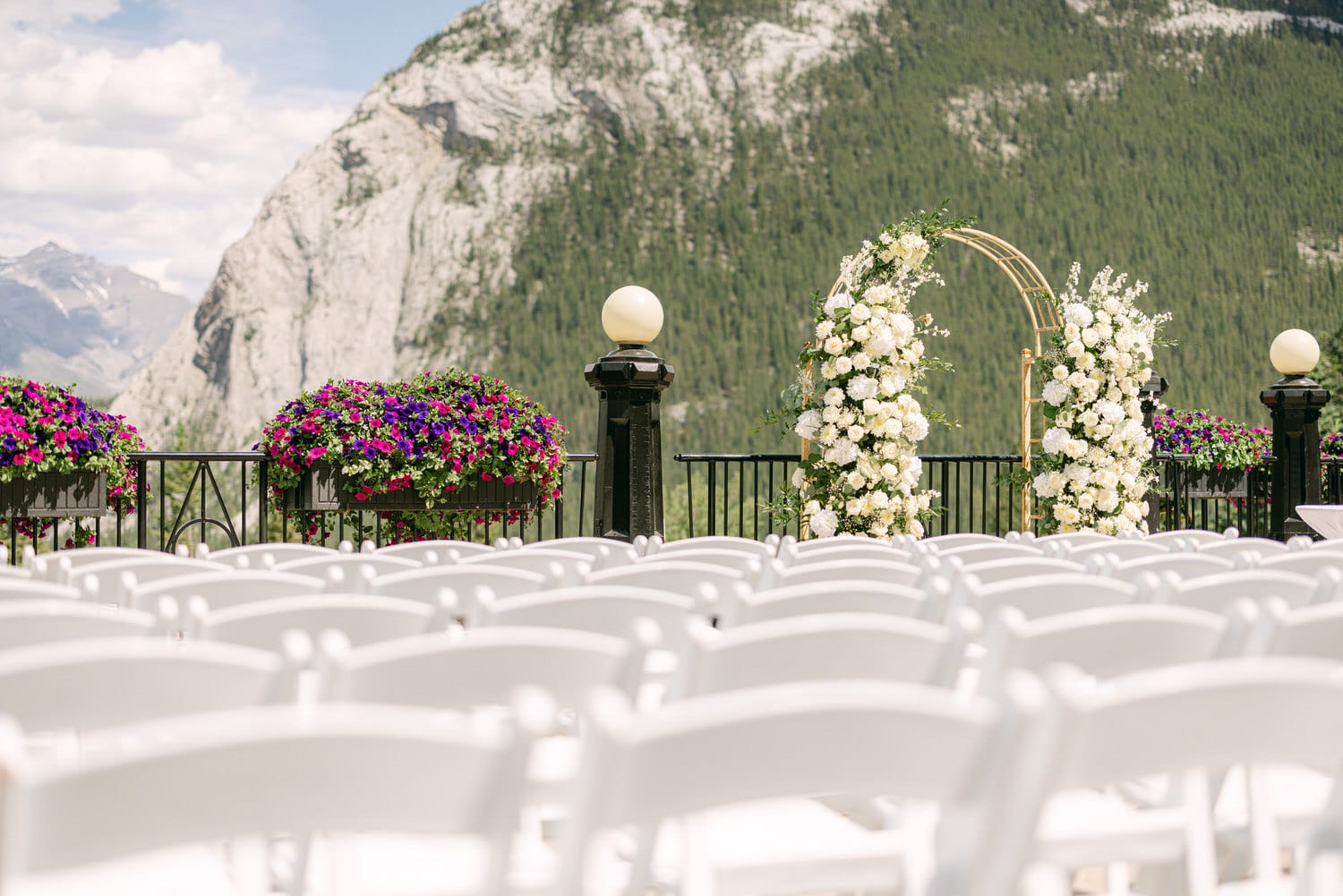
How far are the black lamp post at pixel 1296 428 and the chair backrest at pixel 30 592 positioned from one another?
27.9 feet

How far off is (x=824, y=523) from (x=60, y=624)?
17.4 feet

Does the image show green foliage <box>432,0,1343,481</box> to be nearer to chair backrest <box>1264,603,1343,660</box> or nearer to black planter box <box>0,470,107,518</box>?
black planter box <box>0,470,107,518</box>

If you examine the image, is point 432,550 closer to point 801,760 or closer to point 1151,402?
point 801,760

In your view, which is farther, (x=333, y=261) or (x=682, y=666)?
(x=333, y=261)

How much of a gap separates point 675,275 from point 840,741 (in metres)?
64.9

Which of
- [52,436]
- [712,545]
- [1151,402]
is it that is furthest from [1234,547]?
[52,436]

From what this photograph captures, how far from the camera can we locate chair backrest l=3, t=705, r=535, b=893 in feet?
3.03

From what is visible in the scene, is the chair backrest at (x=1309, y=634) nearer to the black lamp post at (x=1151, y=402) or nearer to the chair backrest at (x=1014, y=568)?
the chair backrest at (x=1014, y=568)

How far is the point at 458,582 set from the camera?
2.57 meters

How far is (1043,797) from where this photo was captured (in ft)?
3.95

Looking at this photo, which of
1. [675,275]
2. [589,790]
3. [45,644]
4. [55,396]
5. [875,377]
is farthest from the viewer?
[675,275]

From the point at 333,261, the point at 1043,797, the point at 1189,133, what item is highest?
the point at 1189,133

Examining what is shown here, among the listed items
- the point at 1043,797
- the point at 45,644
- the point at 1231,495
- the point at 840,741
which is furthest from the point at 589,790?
the point at 1231,495

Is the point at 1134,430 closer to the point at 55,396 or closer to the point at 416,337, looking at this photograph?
the point at 55,396
